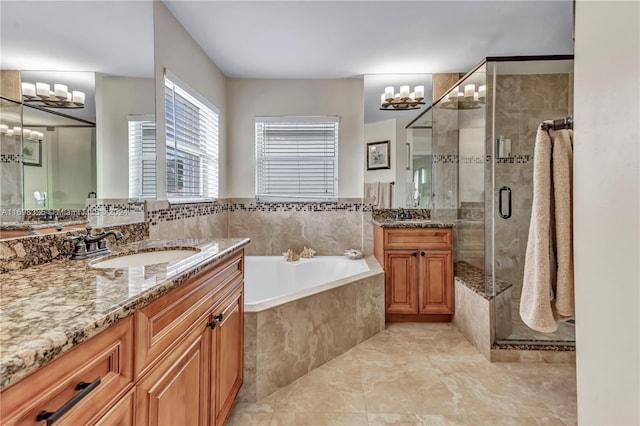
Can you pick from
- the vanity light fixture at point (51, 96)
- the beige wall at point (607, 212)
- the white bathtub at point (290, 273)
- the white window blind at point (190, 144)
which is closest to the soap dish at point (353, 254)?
the white bathtub at point (290, 273)

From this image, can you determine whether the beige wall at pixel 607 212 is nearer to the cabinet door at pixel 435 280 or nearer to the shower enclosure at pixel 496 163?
the shower enclosure at pixel 496 163

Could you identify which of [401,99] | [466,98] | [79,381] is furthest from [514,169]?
[79,381]

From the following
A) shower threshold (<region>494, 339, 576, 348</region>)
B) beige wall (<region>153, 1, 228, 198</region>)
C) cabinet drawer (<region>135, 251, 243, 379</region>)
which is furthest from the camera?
shower threshold (<region>494, 339, 576, 348</region>)

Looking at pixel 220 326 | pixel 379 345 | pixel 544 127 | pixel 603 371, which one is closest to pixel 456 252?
pixel 379 345

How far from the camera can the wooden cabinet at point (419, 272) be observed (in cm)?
274

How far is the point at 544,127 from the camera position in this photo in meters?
1.24

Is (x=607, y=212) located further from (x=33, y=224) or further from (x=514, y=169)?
(x=514, y=169)

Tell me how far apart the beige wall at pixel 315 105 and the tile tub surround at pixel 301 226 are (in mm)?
238

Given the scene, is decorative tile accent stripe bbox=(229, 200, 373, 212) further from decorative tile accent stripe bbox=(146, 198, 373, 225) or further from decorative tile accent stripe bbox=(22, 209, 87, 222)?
decorative tile accent stripe bbox=(22, 209, 87, 222)

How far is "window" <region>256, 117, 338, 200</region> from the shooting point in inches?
132

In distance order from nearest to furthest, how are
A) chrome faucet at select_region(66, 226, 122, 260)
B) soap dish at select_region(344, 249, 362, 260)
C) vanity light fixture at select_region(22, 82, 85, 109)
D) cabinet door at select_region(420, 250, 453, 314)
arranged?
vanity light fixture at select_region(22, 82, 85, 109) → chrome faucet at select_region(66, 226, 122, 260) → cabinet door at select_region(420, 250, 453, 314) → soap dish at select_region(344, 249, 362, 260)

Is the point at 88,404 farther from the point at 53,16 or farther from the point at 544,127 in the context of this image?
the point at 544,127

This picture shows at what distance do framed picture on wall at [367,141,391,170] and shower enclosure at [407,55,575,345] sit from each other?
1.25 ft

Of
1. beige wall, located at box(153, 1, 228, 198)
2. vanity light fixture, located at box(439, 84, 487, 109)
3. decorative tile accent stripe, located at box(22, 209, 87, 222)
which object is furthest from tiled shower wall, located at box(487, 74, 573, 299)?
decorative tile accent stripe, located at box(22, 209, 87, 222)
